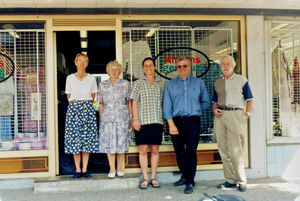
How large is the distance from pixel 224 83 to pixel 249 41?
1.23 metres

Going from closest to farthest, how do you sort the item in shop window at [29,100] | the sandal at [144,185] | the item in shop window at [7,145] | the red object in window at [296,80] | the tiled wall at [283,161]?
the sandal at [144,185] → the item in shop window at [7,145] → the item in shop window at [29,100] → the tiled wall at [283,161] → the red object in window at [296,80]

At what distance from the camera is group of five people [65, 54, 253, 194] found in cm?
458

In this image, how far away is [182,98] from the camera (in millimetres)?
4562

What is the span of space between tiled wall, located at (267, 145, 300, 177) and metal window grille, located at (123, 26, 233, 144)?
1046mm

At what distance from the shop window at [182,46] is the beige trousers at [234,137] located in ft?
2.42

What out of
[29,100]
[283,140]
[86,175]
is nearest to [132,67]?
[29,100]

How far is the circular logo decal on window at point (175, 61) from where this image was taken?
541 centimetres

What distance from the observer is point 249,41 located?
544cm

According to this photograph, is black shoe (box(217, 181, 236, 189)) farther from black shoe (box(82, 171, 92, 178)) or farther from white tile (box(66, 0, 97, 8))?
white tile (box(66, 0, 97, 8))

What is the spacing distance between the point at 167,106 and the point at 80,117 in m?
1.29

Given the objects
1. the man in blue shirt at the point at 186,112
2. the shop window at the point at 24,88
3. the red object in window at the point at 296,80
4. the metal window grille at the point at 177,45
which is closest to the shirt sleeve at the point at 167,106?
the man in blue shirt at the point at 186,112

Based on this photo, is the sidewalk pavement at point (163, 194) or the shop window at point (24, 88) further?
the shop window at point (24, 88)

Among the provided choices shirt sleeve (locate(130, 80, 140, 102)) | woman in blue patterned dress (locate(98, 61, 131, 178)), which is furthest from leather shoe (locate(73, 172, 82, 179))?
shirt sleeve (locate(130, 80, 140, 102))

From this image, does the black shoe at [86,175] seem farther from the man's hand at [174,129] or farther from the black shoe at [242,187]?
the black shoe at [242,187]
